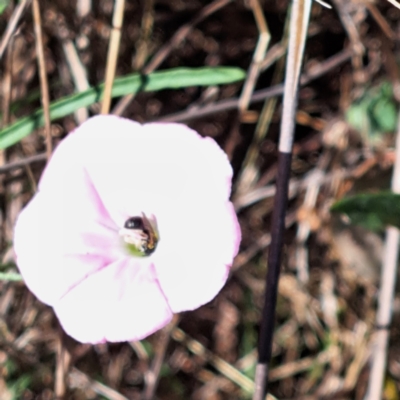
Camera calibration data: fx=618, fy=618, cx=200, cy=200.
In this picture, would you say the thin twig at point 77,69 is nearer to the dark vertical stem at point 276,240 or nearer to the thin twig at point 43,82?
the thin twig at point 43,82

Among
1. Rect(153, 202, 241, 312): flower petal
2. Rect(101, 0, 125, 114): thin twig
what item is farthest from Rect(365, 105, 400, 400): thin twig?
Rect(101, 0, 125, 114): thin twig

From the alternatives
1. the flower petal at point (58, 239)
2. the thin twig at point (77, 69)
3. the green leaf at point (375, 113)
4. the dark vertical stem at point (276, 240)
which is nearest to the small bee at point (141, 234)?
the flower petal at point (58, 239)

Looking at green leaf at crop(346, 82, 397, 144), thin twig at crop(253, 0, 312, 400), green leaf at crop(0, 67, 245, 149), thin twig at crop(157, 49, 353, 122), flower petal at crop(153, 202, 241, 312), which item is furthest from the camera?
green leaf at crop(346, 82, 397, 144)

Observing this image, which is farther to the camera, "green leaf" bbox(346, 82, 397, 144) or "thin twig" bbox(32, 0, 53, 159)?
"green leaf" bbox(346, 82, 397, 144)

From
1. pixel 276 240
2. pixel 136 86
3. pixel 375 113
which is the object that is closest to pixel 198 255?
pixel 276 240

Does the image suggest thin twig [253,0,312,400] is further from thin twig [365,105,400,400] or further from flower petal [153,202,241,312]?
thin twig [365,105,400,400]

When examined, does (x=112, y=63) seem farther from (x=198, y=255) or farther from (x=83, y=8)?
(x=198, y=255)
